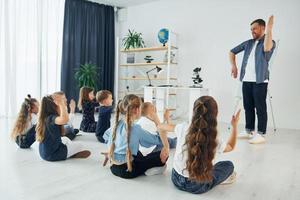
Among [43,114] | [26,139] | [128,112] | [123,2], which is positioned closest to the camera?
[128,112]

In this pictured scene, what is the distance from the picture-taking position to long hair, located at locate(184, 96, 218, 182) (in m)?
1.58

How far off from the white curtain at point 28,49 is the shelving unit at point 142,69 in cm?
140

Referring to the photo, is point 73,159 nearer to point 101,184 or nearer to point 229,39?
point 101,184

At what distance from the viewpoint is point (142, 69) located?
6.28 meters

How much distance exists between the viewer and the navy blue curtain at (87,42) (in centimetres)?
579

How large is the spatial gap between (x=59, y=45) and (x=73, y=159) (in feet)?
12.8

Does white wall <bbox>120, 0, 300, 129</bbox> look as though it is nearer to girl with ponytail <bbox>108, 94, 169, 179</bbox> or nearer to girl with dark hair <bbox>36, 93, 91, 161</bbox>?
girl with ponytail <bbox>108, 94, 169, 179</bbox>

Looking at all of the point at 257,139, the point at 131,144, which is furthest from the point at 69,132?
the point at 257,139

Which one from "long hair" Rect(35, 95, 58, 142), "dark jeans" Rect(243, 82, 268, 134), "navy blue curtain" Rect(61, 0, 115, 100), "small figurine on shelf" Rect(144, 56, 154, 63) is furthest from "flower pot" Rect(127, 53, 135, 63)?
"long hair" Rect(35, 95, 58, 142)

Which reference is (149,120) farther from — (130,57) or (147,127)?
(130,57)

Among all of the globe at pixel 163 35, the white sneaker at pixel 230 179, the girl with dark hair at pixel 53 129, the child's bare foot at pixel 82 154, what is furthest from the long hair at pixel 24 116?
the globe at pixel 163 35

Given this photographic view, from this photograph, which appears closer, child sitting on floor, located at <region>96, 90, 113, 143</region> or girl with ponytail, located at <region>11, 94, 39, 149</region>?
girl with ponytail, located at <region>11, 94, 39, 149</region>

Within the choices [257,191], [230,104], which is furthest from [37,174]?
[230,104]

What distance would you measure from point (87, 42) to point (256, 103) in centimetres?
405
